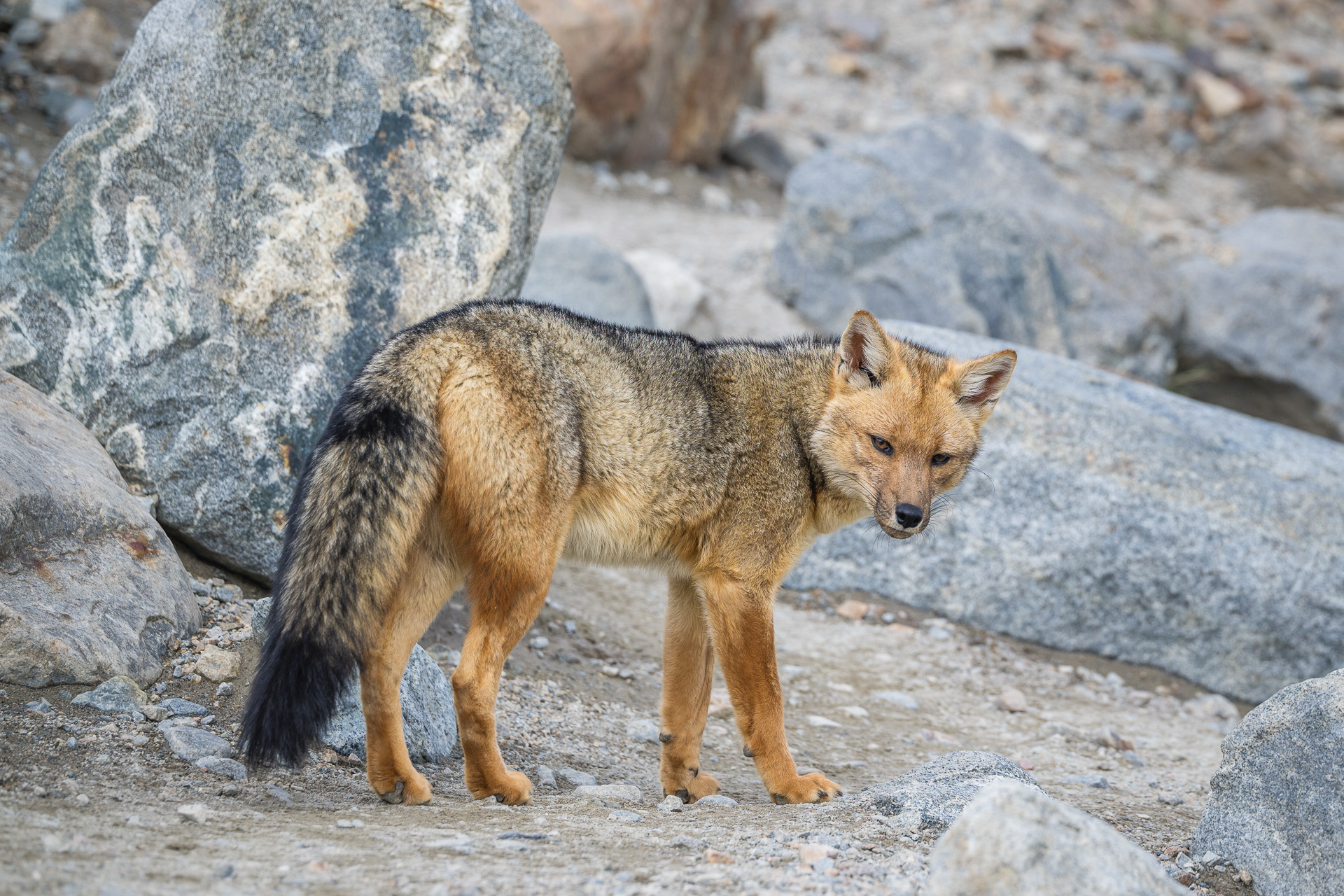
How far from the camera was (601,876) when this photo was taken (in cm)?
340

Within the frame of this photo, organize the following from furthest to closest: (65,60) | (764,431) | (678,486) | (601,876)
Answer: (65,60)
(764,431)
(678,486)
(601,876)

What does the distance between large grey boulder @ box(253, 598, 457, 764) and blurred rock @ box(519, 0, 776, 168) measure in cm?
1019

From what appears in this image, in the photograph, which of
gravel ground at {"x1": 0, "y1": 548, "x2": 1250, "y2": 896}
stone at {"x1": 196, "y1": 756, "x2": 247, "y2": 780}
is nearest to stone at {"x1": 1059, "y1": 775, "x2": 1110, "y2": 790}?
gravel ground at {"x1": 0, "y1": 548, "x2": 1250, "y2": 896}

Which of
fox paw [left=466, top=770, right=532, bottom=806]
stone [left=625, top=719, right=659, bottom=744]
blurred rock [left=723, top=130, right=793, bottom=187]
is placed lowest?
stone [left=625, top=719, right=659, bottom=744]

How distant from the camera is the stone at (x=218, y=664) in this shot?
4898mm

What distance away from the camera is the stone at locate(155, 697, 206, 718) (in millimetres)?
4594

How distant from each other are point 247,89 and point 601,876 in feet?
15.5

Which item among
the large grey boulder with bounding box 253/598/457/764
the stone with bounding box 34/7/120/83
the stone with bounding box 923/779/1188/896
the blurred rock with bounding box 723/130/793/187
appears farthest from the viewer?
the blurred rock with bounding box 723/130/793/187

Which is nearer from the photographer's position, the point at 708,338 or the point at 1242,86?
the point at 708,338

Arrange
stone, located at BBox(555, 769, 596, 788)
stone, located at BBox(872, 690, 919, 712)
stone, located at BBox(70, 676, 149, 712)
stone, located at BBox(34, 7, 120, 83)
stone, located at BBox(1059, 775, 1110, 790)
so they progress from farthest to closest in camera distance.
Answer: stone, located at BBox(34, 7, 120, 83), stone, located at BBox(872, 690, 919, 712), stone, located at BBox(1059, 775, 1110, 790), stone, located at BBox(555, 769, 596, 788), stone, located at BBox(70, 676, 149, 712)

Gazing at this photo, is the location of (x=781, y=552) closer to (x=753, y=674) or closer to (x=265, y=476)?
(x=753, y=674)

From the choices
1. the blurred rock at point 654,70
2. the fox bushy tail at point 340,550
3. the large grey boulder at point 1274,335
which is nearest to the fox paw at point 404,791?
the fox bushy tail at point 340,550

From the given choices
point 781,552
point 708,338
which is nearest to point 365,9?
point 781,552

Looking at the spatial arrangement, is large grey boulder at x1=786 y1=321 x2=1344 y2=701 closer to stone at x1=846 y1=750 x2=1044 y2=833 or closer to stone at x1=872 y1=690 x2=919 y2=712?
stone at x1=872 y1=690 x2=919 y2=712
